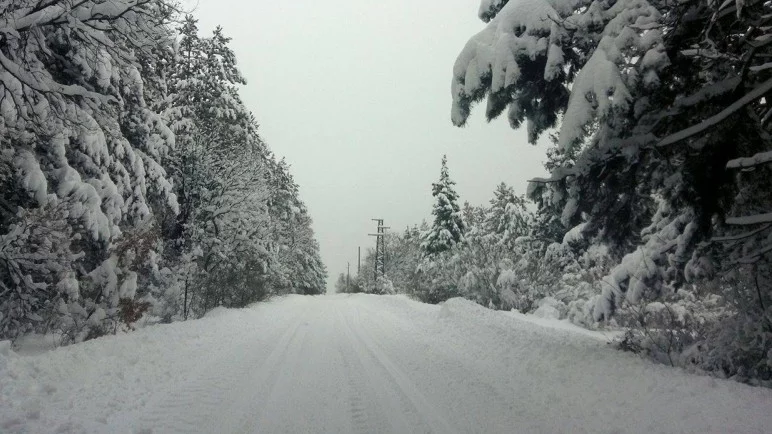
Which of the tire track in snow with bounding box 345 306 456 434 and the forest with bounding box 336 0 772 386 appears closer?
the tire track in snow with bounding box 345 306 456 434

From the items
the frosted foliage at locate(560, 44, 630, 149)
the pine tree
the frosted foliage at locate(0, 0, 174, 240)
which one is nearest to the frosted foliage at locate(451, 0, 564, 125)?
the frosted foliage at locate(560, 44, 630, 149)

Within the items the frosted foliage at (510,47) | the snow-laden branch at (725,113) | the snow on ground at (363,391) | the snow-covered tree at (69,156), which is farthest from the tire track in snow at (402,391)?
the snow-covered tree at (69,156)

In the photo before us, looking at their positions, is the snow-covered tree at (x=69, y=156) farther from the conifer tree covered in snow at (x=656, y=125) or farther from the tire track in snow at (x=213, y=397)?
the conifer tree covered in snow at (x=656, y=125)

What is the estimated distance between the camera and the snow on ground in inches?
177

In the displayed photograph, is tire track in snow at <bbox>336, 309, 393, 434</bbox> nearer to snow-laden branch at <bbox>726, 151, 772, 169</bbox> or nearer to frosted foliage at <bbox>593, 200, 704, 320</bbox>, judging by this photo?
frosted foliage at <bbox>593, 200, 704, 320</bbox>

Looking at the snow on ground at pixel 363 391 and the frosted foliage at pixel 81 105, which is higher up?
the frosted foliage at pixel 81 105

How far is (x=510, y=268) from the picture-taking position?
73.9ft

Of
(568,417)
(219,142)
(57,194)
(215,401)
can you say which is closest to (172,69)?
(219,142)

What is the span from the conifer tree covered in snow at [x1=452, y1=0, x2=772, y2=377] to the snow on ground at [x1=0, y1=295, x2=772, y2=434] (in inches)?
53.5

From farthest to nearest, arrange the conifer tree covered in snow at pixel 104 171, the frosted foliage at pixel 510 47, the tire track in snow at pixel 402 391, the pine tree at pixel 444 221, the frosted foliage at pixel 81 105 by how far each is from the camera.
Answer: the pine tree at pixel 444 221, the conifer tree covered in snow at pixel 104 171, the frosted foliage at pixel 510 47, the frosted foliage at pixel 81 105, the tire track in snow at pixel 402 391

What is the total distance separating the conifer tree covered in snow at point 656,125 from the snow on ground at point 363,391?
136 centimetres

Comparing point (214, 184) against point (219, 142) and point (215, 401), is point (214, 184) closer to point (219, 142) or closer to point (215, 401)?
point (219, 142)

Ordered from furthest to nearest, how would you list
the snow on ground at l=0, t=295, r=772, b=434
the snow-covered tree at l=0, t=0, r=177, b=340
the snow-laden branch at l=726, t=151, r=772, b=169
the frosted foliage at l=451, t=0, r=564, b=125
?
the frosted foliage at l=451, t=0, r=564, b=125 < the snow-covered tree at l=0, t=0, r=177, b=340 < the snow on ground at l=0, t=295, r=772, b=434 < the snow-laden branch at l=726, t=151, r=772, b=169

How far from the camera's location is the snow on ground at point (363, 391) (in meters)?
4.49
